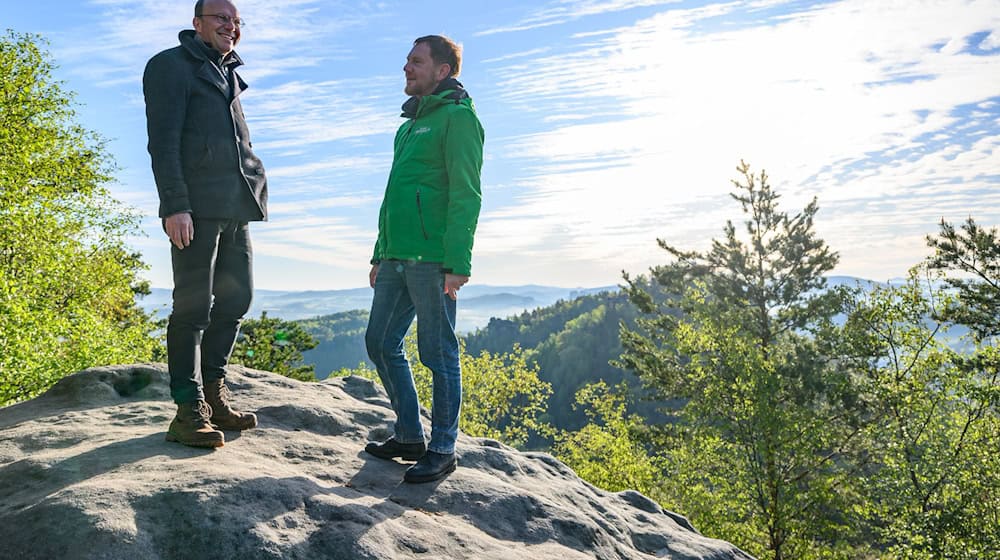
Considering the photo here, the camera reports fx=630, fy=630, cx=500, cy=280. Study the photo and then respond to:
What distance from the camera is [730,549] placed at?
6.02 m

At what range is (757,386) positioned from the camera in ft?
68.8

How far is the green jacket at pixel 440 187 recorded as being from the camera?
4.01 meters

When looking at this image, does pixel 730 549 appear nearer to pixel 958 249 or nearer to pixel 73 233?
pixel 958 249

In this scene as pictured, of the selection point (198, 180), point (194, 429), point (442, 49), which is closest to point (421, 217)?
point (442, 49)

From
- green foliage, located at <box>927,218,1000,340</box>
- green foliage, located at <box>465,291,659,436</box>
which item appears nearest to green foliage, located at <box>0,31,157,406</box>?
green foliage, located at <box>927,218,1000,340</box>

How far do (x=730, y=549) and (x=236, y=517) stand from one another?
187 inches

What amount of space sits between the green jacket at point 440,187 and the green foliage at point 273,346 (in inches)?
791

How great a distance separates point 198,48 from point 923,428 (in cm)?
2281

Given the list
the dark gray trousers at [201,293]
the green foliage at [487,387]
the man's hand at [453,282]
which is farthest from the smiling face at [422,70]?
the green foliage at [487,387]

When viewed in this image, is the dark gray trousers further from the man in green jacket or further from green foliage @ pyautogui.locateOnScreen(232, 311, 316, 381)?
green foliage @ pyautogui.locateOnScreen(232, 311, 316, 381)

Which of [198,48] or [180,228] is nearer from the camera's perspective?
[180,228]

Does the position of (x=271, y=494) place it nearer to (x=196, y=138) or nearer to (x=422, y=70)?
(x=196, y=138)

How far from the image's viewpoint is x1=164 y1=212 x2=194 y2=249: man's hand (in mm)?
3783

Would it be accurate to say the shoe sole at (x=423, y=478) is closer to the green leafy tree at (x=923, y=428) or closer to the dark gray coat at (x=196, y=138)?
the dark gray coat at (x=196, y=138)
